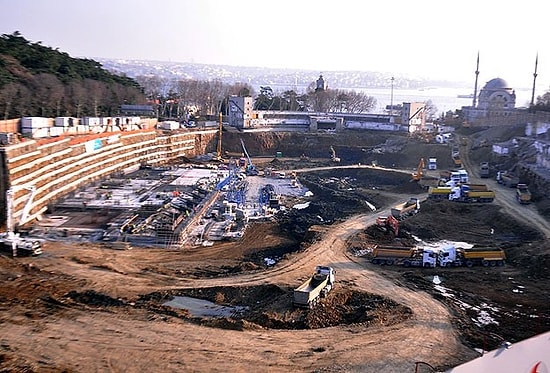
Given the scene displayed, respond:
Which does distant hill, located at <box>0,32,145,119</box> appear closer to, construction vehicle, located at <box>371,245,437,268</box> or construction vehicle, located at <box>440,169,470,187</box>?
construction vehicle, located at <box>371,245,437,268</box>

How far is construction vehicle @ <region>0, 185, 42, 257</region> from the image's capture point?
1655cm

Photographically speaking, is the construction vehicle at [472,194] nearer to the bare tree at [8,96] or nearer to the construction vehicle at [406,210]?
the construction vehicle at [406,210]

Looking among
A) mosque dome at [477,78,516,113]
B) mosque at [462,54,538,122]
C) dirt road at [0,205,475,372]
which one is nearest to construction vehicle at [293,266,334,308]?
dirt road at [0,205,475,372]

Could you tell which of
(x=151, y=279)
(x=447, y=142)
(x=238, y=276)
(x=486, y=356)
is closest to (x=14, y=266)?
(x=151, y=279)

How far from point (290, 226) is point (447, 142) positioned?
20.8 metres

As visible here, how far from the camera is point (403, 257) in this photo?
Result: 16.9 meters

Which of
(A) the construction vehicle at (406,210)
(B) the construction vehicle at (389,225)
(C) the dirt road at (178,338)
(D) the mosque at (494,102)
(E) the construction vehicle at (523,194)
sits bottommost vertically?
(C) the dirt road at (178,338)

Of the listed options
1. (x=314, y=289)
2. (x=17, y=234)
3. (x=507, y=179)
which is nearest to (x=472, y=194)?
(x=507, y=179)

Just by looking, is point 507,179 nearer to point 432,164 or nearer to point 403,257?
point 432,164

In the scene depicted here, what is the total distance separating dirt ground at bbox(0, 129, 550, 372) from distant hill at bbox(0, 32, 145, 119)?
14513mm

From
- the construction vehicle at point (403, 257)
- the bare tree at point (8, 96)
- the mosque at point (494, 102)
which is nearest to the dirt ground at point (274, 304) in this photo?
the construction vehicle at point (403, 257)

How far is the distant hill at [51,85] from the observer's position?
29281 mm

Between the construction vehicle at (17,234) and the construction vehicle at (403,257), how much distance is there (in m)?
10.7

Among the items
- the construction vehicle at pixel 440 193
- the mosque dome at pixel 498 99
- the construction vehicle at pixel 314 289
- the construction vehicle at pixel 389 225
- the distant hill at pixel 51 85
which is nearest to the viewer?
the construction vehicle at pixel 314 289
